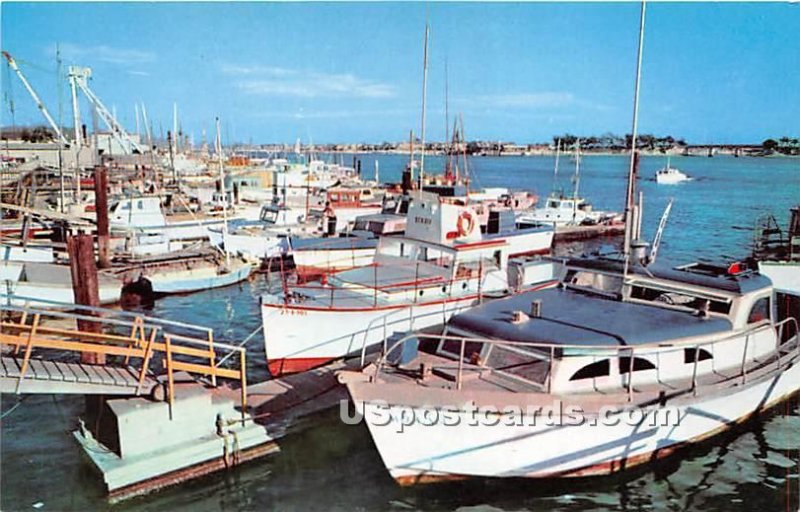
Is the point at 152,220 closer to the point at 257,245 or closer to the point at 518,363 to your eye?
the point at 257,245

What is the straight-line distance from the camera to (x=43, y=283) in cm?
2445

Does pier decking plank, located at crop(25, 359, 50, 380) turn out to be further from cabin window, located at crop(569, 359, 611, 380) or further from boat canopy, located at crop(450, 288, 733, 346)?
cabin window, located at crop(569, 359, 611, 380)

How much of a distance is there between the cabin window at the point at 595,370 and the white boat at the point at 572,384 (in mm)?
19

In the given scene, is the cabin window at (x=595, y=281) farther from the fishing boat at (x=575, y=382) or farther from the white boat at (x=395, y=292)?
the white boat at (x=395, y=292)

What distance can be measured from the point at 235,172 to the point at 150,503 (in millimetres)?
60684

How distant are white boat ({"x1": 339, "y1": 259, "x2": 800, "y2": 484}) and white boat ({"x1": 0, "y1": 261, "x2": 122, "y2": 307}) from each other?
1706cm

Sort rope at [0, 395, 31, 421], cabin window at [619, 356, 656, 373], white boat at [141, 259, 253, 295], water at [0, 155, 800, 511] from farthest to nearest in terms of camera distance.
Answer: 1. white boat at [141, 259, 253, 295]
2. rope at [0, 395, 31, 421]
3. cabin window at [619, 356, 656, 373]
4. water at [0, 155, 800, 511]

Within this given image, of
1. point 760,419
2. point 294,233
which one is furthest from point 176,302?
point 760,419

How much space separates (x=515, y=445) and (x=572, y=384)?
1528 millimetres

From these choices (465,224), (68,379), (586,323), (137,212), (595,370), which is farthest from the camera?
(137,212)

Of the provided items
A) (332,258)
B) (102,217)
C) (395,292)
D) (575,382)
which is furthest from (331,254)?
(575,382)

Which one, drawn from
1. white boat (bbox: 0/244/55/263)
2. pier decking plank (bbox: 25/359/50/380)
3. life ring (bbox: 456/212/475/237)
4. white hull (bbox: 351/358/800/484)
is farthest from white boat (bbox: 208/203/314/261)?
white hull (bbox: 351/358/800/484)

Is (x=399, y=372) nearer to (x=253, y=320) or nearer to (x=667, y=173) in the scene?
(x=253, y=320)

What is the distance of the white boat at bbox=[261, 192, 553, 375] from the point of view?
16.6m
